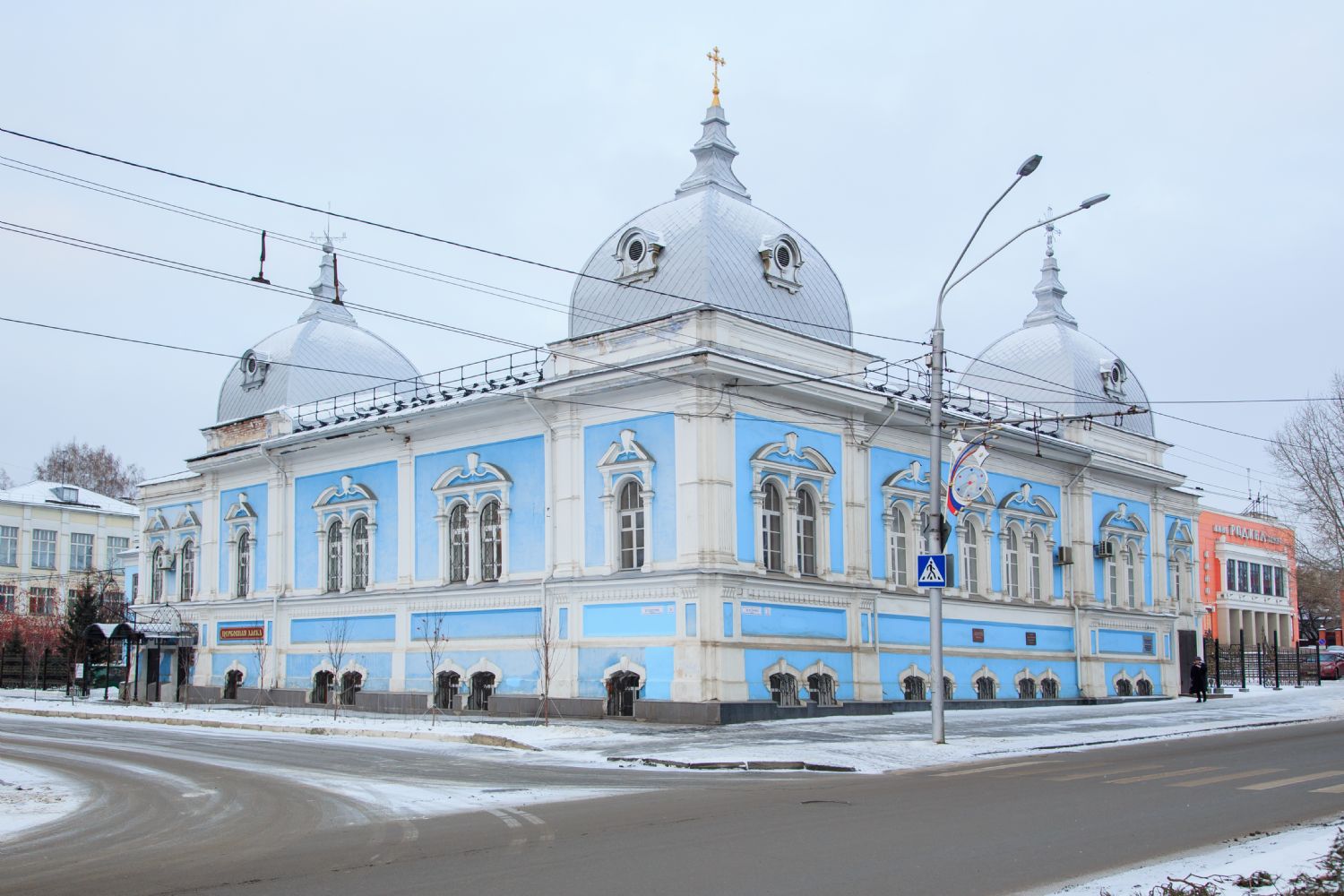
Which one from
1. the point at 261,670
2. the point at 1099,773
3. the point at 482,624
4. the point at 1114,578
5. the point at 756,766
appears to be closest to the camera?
the point at 1099,773

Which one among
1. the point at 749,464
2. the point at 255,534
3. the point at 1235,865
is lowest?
the point at 1235,865

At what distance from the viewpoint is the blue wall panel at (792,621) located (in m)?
28.2

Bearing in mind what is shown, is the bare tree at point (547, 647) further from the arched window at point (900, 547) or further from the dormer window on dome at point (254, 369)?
the dormer window on dome at point (254, 369)

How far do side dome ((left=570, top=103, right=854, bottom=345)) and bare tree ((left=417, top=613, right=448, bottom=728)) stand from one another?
802 cm

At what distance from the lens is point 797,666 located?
2917 cm

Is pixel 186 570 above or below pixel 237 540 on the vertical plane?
below

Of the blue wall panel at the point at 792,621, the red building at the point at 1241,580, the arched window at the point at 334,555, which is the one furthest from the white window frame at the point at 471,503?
the red building at the point at 1241,580

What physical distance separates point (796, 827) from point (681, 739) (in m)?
11.5

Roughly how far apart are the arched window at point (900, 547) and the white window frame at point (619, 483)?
298 inches

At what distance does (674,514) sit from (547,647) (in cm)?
408

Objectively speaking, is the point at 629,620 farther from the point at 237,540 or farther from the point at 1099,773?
the point at 237,540

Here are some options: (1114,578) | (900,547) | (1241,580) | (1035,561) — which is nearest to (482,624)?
(900,547)

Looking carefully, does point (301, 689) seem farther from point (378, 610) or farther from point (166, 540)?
point (166, 540)

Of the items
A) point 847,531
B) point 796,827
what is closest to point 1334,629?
point 847,531
